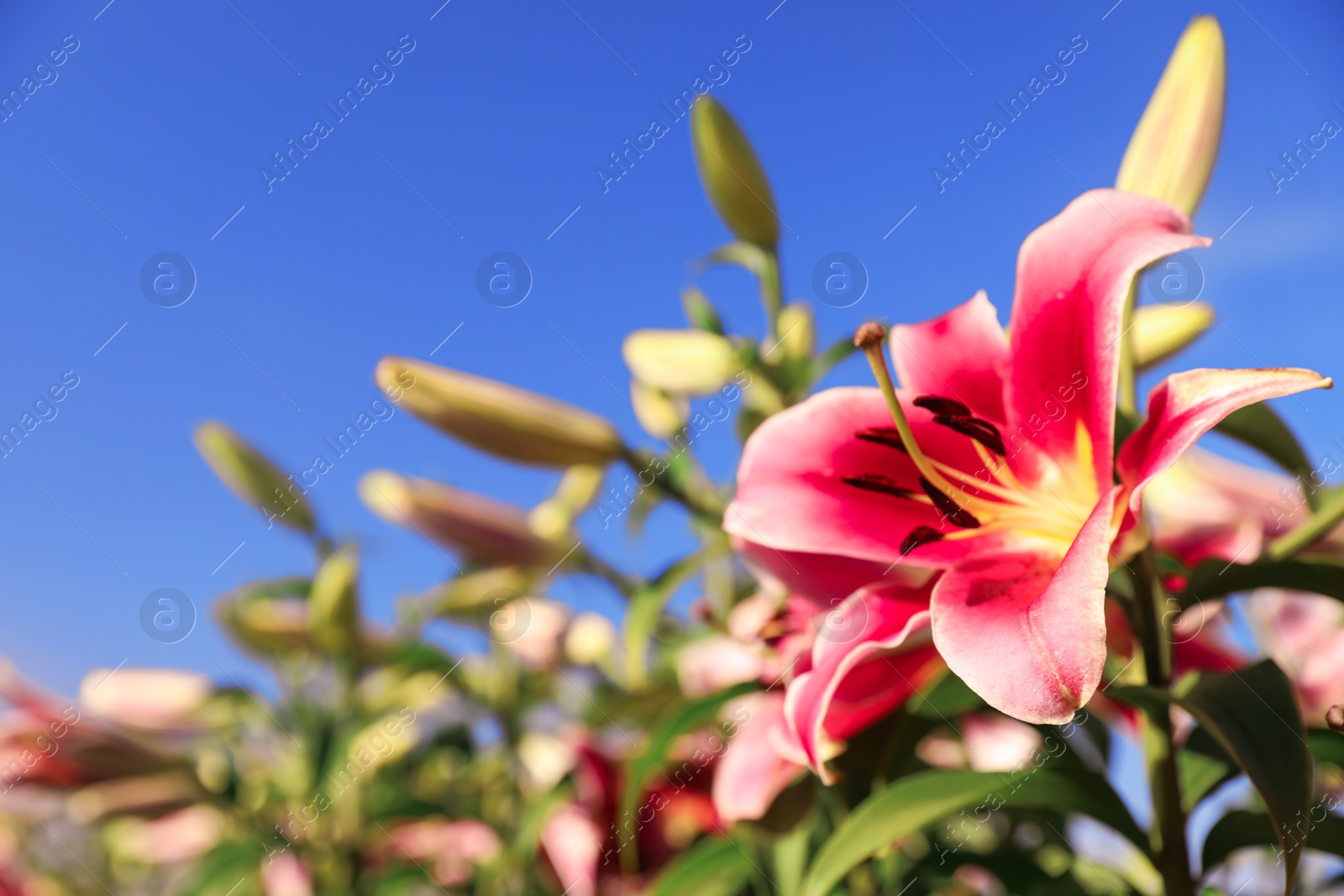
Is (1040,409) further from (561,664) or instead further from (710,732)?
(561,664)

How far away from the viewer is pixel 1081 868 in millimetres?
834

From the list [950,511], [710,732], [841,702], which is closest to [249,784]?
[710,732]

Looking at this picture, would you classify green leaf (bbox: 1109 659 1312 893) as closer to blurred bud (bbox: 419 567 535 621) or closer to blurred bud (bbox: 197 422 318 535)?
blurred bud (bbox: 419 567 535 621)

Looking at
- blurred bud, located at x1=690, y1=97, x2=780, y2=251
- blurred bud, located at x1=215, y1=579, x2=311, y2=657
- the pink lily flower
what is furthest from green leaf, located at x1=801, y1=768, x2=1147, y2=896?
blurred bud, located at x1=215, y1=579, x2=311, y2=657

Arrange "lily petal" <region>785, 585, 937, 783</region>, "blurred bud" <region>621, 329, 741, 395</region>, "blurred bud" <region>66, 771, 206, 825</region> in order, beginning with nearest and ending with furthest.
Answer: "lily petal" <region>785, 585, 937, 783</region> → "blurred bud" <region>621, 329, 741, 395</region> → "blurred bud" <region>66, 771, 206, 825</region>

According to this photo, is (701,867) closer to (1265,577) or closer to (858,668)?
(858,668)

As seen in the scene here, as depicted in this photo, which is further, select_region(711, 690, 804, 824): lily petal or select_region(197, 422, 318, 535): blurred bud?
select_region(197, 422, 318, 535): blurred bud

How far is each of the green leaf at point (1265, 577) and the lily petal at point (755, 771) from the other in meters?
0.30

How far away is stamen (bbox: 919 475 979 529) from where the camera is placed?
620mm

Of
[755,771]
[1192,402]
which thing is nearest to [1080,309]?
[1192,402]

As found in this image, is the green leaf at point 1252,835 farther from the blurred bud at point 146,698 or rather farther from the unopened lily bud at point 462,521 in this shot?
the blurred bud at point 146,698

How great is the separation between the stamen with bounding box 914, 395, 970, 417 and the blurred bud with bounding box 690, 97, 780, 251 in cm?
40

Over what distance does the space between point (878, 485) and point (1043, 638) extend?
0.20 m

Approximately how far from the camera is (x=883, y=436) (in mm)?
635
